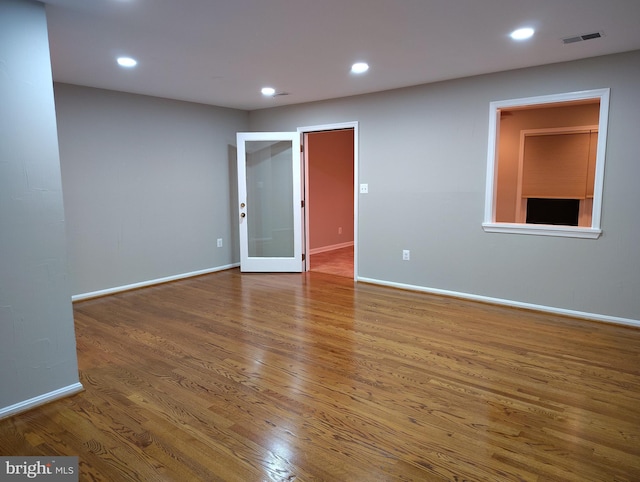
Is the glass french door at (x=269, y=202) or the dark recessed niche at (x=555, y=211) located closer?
the glass french door at (x=269, y=202)

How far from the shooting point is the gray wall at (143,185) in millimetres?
4559

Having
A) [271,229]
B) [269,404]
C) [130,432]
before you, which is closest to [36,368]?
[130,432]

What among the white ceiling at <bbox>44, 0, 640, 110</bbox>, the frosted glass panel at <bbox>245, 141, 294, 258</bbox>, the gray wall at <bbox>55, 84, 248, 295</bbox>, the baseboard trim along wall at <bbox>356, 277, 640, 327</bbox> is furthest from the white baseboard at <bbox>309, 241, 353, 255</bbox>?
the white ceiling at <bbox>44, 0, 640, 110</bbox>

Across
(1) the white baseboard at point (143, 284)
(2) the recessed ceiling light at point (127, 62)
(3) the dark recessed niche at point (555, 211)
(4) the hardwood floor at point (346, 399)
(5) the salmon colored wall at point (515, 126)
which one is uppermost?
(2) the recessed ceiling light at point (127, 62)

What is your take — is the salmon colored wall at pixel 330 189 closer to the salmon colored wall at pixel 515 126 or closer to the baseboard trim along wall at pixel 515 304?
the baseboard trim along wall at pixel 515 304


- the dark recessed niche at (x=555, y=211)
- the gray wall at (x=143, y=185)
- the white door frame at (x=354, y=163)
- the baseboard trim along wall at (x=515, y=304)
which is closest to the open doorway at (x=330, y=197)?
the white door frame at (x=354, y=163)

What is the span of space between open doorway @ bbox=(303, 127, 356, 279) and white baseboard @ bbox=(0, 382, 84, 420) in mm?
4592

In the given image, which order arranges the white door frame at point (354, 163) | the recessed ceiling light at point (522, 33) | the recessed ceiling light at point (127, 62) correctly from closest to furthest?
the recessed ceiling light at point (522, 33), the recessed ceiling light at point (127, 62), the white door frame at point (354, 163)

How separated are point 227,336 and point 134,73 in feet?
8.72

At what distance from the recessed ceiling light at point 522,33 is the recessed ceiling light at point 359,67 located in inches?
48.3

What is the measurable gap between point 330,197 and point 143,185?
363cm

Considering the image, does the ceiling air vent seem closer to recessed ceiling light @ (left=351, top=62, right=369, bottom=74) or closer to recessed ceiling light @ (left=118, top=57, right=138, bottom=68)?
recessed ceiling light @ (left=351, top=62, right=369, bottom=74)

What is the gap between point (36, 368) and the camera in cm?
246

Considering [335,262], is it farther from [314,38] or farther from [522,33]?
[522,33]
